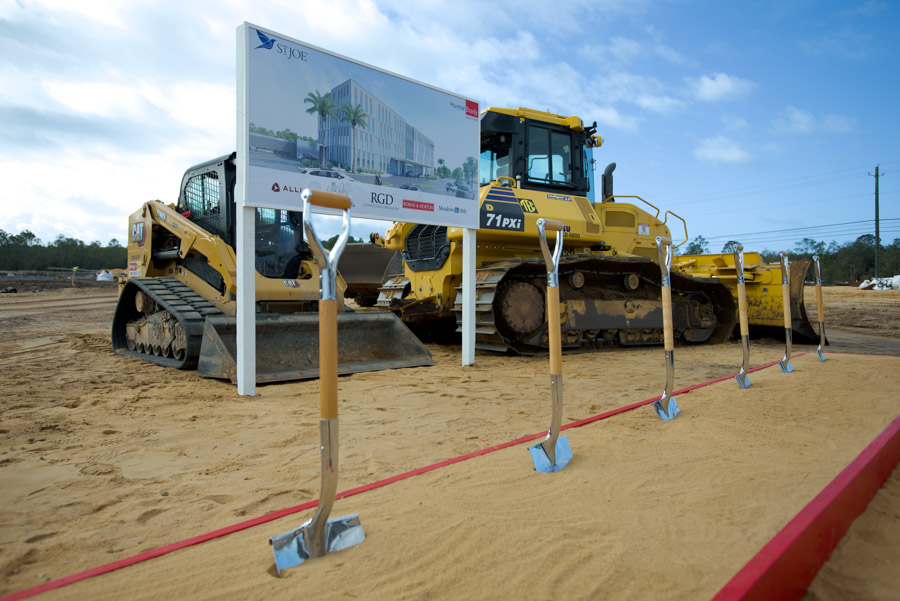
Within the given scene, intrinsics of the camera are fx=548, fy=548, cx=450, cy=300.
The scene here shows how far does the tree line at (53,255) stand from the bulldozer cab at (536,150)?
4934 centimetres

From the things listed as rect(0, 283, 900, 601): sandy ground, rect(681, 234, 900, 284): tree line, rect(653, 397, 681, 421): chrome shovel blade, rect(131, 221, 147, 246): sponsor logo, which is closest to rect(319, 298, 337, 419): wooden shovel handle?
rect(0, 283, 900, 601): sandy ground

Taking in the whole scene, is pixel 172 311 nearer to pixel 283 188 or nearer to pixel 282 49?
pixel 283 188

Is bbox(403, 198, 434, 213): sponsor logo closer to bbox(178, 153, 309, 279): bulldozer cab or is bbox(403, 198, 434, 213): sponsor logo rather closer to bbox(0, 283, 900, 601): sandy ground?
bbox(178, 153, 309, 279): bulldozer cab

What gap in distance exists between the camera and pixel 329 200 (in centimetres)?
227

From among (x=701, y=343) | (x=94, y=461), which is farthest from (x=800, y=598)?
(x=701, y=343)

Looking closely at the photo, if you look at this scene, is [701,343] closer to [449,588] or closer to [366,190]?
[366,190]

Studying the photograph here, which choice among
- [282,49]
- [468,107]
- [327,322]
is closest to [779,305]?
[468,107]

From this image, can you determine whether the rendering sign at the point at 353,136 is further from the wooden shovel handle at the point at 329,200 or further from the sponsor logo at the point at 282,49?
the wooden shovel handle at the point at 329,200

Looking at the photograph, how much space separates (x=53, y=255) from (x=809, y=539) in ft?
192

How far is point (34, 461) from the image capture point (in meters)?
3.20

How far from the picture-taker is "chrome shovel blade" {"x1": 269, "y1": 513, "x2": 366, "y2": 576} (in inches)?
75.5

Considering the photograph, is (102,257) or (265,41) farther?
(102,257)

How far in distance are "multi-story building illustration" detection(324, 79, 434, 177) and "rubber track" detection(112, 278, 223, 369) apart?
2388 mm

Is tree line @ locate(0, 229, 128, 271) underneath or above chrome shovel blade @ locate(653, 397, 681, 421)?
above
